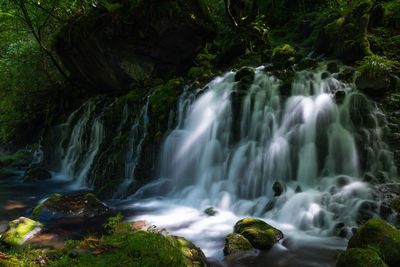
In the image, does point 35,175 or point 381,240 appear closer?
point 381,240

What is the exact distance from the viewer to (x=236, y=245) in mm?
6312

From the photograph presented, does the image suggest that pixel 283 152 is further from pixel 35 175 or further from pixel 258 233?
pixel 35 175

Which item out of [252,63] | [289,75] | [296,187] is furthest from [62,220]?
[252,63]

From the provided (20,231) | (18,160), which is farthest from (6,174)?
(20,231)

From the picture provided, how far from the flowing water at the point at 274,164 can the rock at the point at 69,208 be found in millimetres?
830

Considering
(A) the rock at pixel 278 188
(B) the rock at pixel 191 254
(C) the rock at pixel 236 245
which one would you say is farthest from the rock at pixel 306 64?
(B) the rock at pixel 191 254

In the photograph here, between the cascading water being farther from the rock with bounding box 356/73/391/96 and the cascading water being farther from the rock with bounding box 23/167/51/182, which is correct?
the rock with bounding box 23/167/51/182

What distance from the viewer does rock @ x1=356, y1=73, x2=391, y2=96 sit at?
9.23m

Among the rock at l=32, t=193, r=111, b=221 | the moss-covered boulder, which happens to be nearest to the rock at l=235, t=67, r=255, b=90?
the moss-covered boulder

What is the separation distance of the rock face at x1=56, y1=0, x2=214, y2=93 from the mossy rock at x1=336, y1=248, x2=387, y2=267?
11242 millimetres

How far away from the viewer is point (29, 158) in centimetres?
1842

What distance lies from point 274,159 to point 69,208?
4625 mm

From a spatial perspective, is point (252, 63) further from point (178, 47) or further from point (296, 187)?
point (296, 187)

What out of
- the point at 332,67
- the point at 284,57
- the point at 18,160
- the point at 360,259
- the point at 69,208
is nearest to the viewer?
the point at 360,259
